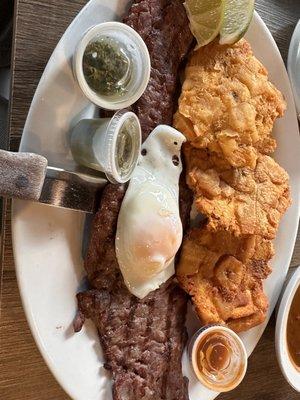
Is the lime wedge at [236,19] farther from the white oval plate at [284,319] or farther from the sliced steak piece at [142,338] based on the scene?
the white oval plate at [284,319]

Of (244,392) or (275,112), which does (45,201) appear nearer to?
(275,112)

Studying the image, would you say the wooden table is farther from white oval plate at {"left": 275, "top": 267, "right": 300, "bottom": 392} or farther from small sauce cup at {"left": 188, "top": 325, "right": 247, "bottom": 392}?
white oval plate at {"left": 275, "top": 267, "right": 300, "bottom": 392}

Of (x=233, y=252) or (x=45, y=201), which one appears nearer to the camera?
(x=45, y=201)

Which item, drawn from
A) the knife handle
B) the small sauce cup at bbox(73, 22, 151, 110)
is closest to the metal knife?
the knife handle

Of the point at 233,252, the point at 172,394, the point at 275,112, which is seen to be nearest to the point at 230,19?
the point at 275,112

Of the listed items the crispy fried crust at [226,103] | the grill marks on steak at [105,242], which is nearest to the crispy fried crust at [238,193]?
the crispy fried crust at [226,103]

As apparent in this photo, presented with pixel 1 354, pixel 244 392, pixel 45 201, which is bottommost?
pixel 244 392

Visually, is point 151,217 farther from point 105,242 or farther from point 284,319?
point 284,319
